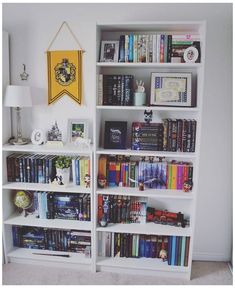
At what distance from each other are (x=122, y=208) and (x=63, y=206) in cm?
50

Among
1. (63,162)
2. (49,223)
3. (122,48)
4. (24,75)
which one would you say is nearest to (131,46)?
(122,48)

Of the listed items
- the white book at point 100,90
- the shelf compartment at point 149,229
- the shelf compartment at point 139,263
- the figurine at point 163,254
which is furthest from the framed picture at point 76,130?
the figurine at point 163,254

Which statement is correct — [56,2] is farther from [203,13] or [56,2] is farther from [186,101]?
[186,101]

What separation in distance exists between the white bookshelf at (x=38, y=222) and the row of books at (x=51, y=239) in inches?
1.4

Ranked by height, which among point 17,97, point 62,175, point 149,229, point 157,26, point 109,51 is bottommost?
point 149,229

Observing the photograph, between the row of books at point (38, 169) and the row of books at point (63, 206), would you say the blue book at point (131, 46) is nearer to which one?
the row of books at point (38, 169)

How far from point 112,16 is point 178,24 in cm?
56

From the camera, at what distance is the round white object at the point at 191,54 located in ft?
6.28

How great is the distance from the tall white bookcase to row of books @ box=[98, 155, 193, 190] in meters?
0.06

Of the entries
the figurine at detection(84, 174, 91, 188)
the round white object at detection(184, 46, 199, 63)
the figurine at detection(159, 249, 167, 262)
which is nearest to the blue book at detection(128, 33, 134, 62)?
the round white object at detection(184, 46, 199, 63)

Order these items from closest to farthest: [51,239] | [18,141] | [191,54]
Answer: [191,54], [18,141], [51,239]

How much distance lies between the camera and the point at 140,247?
2.27 metres

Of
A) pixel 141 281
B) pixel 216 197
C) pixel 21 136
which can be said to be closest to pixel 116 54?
pixel 21 136

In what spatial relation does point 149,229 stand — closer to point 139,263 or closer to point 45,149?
point 139,263
